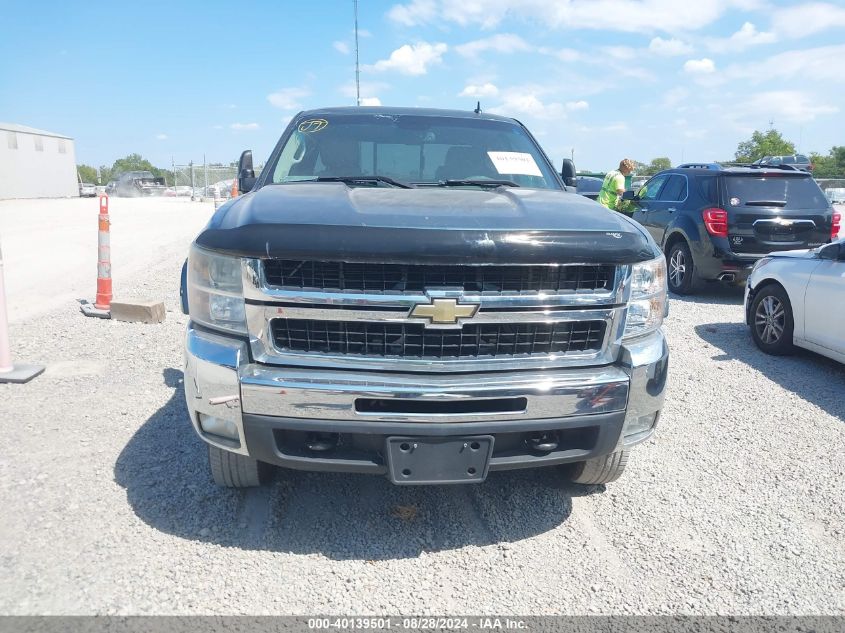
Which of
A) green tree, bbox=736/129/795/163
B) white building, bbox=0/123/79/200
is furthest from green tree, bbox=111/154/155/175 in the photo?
green tree, bbox=736/129/795/163

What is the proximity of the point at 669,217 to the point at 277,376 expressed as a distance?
8.25 m

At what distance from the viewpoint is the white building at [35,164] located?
124 feet

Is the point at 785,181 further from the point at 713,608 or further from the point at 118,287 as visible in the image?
the point at 118,287

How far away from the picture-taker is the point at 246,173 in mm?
4438

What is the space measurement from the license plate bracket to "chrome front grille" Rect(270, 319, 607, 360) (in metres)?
0.34

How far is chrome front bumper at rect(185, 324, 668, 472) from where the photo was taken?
8.38 ft

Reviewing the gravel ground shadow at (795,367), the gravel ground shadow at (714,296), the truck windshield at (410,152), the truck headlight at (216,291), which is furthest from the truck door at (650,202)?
the truck headlight at (216,291)

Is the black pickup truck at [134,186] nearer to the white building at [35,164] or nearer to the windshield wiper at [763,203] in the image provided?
the white building at [35,164]

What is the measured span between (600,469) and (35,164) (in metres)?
46.2

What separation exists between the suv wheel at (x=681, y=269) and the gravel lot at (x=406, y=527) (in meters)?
4.38

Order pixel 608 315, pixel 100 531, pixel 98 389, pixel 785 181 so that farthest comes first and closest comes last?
pixel 785 181, pixel 98 389, pixel 100 531, pixel 608 315

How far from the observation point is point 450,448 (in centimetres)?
263

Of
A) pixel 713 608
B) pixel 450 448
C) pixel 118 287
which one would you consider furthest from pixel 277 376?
pixel 118 287

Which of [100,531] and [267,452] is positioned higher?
[267,452]
